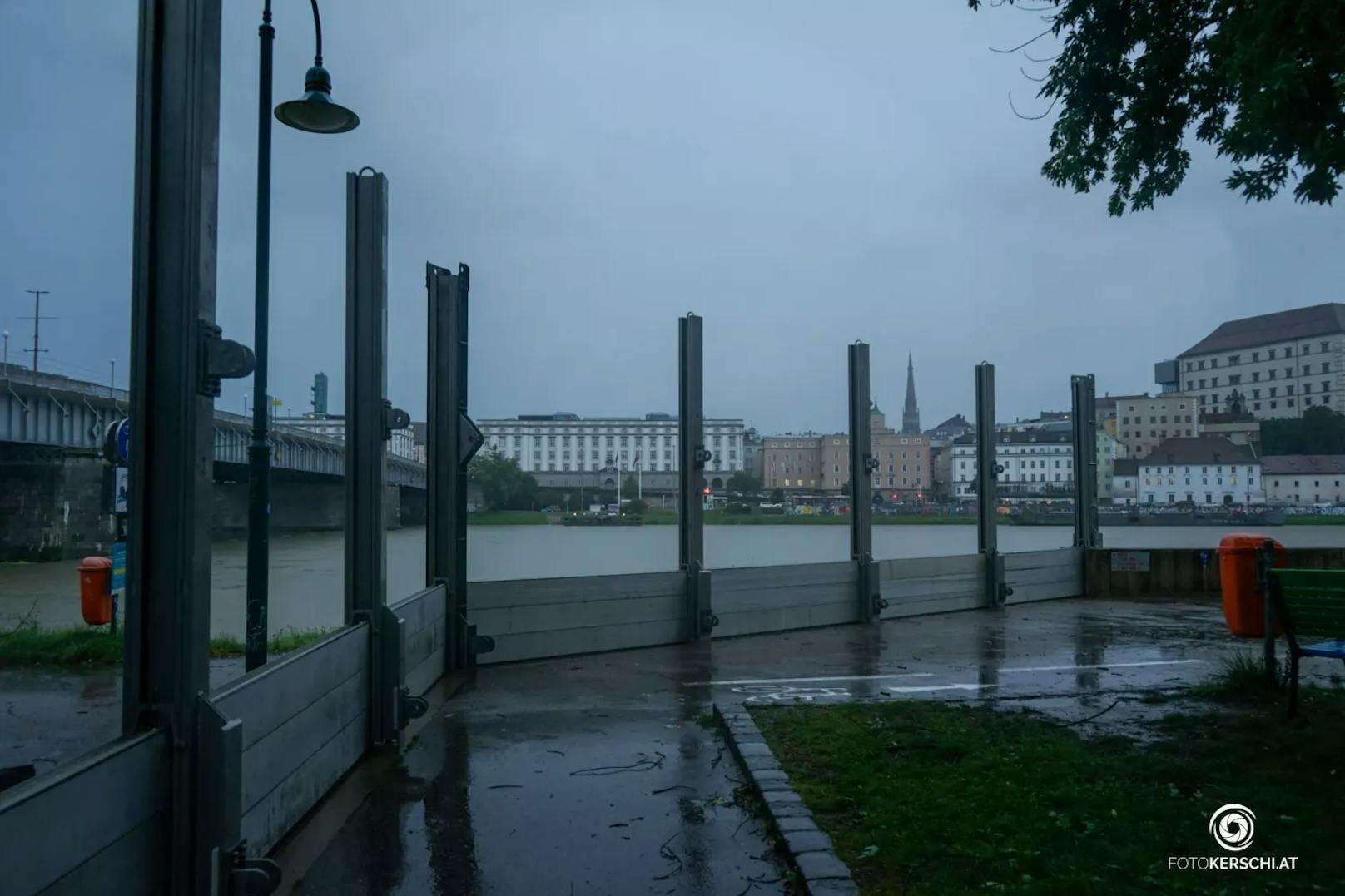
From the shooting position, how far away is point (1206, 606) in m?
15.2

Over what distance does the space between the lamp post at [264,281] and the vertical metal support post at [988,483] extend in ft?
34.5

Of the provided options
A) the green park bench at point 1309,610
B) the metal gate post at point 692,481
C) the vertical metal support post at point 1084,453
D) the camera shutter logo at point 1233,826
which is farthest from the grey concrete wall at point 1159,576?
the camera shutter logo at point 1233,826

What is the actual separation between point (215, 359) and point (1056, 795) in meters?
4.22

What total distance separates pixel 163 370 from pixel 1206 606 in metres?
15.5

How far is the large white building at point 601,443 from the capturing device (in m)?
10.1

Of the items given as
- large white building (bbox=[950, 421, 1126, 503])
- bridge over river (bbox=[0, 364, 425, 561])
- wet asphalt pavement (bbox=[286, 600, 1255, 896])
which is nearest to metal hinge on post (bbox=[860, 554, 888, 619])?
wet asphalt pavement (bbox=[286, 600, 1255, 896])

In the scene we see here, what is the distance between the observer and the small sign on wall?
666 inches

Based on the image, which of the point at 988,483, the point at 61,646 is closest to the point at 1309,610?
the point at 61,646

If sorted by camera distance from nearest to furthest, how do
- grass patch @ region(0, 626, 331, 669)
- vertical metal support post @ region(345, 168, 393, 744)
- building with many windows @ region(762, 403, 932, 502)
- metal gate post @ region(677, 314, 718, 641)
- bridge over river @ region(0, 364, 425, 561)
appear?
1. bridge over river @ region(0, 364, 425, 561)
2. grass patch @ region(0, 626, 331, 669)
3. vertical metal support post @ region(345, 168, 393, 744)
4. metal gate post @ region(677, 314, 718, 641)
5. building with many windows @ region(762, 403, 932, 502)

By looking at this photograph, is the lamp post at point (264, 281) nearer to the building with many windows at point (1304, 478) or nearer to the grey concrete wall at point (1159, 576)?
the building with many windows at point (1304, 478)

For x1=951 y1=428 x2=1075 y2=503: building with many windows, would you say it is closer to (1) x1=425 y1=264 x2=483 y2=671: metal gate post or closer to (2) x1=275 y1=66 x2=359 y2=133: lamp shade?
(1) x1=425 y1=264 x2=483 y2=671: metal gate post

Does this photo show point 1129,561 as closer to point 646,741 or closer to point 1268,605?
point 1268,605

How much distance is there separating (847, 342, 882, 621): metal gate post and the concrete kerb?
7.03 meters

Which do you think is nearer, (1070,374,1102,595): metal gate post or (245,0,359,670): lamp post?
(245,0,359,670): lamp post
